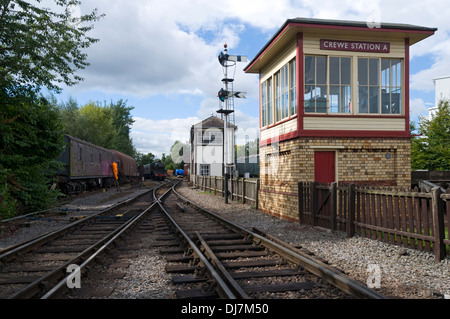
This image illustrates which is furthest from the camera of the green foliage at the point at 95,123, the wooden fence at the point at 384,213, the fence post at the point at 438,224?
the green foliage at the point at 95,123

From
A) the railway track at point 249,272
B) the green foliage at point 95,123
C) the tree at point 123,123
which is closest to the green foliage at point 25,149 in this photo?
the railway track at point 249,272

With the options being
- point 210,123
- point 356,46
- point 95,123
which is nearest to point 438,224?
point 356,46

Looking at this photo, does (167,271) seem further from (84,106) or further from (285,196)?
(84,106)

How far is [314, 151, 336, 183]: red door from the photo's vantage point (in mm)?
10227

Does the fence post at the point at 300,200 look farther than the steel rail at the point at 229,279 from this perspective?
Yes

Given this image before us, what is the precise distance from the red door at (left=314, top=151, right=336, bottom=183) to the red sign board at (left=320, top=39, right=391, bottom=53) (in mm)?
3149

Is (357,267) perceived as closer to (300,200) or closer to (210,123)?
(300,200)

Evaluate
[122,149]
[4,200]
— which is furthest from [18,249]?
[122,149]

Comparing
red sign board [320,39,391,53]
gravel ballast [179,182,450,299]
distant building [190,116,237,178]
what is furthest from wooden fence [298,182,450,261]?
distant building [190,116,237,178]

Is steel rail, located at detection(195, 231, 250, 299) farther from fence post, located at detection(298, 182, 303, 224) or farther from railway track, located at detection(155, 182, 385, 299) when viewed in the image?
fence post, located at detection(298, 182, 303, 224)

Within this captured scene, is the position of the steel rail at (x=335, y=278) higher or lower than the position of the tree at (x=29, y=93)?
lower

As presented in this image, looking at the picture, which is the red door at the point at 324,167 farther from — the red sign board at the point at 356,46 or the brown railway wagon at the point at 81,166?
the brown railway wagon at the point at 81,166

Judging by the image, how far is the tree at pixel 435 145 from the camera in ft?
69.4
